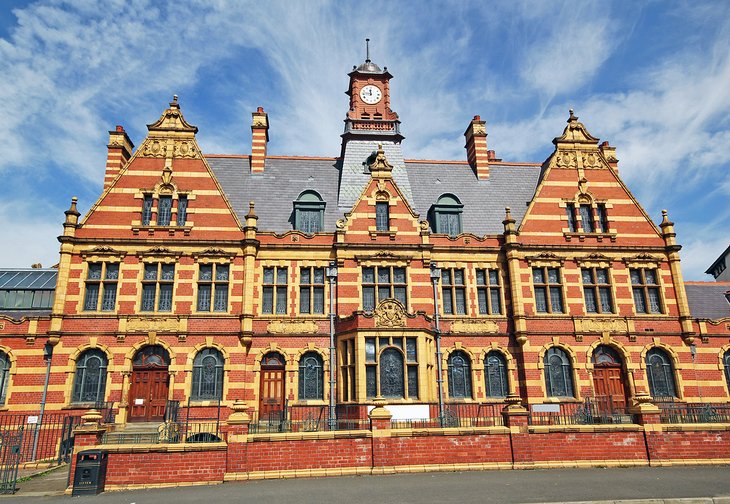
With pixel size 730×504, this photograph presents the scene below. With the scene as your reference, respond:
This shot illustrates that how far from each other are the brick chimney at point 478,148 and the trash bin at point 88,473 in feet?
85.0

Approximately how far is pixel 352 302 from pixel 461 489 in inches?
517

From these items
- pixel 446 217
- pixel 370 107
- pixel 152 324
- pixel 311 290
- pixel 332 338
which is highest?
pixel 370 107

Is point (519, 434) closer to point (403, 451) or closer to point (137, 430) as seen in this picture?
point (403, 451)

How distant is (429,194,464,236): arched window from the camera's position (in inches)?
1102

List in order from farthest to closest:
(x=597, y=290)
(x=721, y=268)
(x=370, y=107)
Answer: (x=721, y=268), (x=370, y=107), (x=597, y=290)

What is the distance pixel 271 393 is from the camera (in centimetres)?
2397

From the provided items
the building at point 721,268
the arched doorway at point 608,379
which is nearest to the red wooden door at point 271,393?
the arched doorway at point 608,379

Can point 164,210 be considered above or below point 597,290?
above

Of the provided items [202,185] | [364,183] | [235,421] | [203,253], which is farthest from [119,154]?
[235,421]

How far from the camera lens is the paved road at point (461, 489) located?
1209 centimetres

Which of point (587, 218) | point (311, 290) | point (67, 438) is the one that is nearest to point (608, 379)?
point (587, 218)

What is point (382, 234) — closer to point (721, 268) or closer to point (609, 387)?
point (609, 387)

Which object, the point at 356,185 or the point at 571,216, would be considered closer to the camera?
the point at 571,216

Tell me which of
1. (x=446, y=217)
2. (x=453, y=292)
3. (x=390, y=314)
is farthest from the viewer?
(x=446, y=217)
